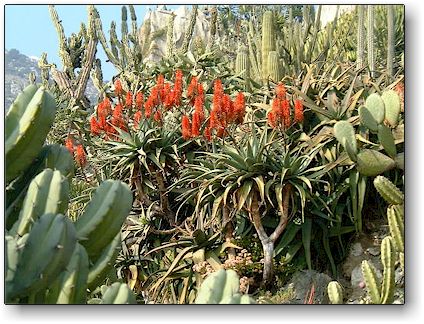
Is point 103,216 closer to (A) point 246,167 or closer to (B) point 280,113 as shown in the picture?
(A) point 246,167

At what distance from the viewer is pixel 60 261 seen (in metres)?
2.26

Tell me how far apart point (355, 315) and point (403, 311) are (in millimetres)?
199

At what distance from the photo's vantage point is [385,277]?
299 cm

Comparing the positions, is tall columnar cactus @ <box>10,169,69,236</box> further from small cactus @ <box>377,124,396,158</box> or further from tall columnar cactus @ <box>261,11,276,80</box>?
tall columnar cactus @ <box>261,11,276,80</box>

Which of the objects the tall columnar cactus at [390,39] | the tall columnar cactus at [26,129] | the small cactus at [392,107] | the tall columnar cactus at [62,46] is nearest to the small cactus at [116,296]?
the tall columnar cactus at [26,129]

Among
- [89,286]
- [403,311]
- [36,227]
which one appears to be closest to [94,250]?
[89,286]

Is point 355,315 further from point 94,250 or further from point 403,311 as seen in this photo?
point 94,250

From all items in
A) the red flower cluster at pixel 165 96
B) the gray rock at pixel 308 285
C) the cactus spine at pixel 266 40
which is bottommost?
the gray rock at pixel 308 285

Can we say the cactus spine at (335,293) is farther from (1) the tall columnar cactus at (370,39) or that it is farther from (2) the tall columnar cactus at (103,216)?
(1) the tall columnar cactus at (370,39)

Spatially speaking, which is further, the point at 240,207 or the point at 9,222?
the point at 240,207

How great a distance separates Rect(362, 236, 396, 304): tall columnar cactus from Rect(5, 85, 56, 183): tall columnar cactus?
136cm

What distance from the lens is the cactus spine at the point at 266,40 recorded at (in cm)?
473

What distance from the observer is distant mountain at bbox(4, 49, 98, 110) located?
330 centimetres

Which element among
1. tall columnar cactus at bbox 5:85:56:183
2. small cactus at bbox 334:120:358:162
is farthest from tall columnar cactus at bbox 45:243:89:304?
small cactus at bbox 334:120:358:162
